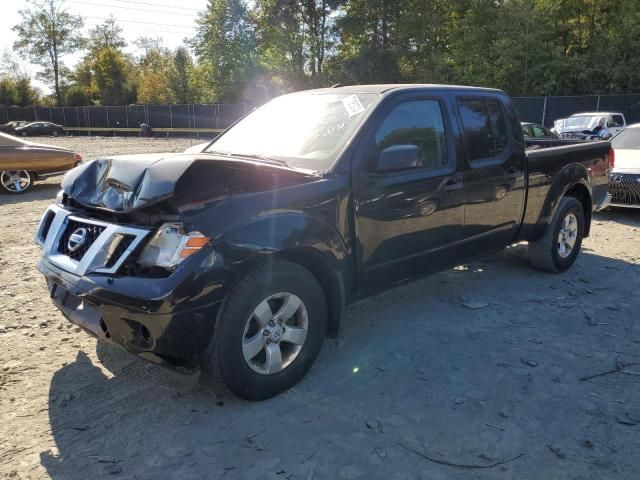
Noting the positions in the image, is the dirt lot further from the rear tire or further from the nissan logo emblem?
the nissan logo emblem

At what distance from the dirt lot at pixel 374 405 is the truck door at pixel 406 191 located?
661 mm

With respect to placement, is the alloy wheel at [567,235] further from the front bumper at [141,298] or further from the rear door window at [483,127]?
the front bumper at [141,298]

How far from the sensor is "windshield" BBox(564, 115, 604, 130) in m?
18.0

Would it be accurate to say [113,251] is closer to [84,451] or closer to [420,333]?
[84,451]

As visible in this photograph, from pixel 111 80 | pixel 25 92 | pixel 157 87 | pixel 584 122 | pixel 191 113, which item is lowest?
pixel 584 122

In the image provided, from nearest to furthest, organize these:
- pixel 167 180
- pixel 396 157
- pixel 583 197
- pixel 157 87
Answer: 1. pixel 167 180
2. pixel 396 157
3. pixel 583 197
4. pixel 157 87

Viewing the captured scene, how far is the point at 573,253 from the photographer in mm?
5922

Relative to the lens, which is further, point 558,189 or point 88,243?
point 558,189

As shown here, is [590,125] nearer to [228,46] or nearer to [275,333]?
[275,333]

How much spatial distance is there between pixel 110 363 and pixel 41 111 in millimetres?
57040

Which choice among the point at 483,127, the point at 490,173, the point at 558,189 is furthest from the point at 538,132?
the point at 490,173

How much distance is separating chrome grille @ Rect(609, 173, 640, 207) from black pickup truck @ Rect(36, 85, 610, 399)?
4988 mm

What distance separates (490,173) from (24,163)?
1008 cm

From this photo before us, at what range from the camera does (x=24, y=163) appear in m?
11.0
